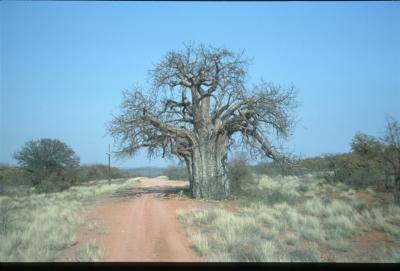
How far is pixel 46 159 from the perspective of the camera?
44.0 meters

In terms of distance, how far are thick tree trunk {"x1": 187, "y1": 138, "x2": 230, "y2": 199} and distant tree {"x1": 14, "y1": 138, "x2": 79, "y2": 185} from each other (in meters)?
21.9

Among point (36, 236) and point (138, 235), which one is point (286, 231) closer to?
point (138, 235)

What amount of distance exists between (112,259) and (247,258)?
9.89ft

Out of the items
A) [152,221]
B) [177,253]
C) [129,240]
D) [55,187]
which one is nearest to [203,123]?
[152,221]

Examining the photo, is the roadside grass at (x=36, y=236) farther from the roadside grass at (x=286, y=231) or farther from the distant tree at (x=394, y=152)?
the distant tree at (x=394, y=152)

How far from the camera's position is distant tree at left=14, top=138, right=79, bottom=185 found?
4306 cm

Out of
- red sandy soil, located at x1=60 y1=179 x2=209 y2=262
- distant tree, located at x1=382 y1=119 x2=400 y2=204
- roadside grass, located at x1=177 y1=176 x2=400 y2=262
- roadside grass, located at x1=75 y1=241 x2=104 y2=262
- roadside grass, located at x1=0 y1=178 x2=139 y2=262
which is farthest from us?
distant tree, located at x1=382 y1=119 x2=400 y2=204

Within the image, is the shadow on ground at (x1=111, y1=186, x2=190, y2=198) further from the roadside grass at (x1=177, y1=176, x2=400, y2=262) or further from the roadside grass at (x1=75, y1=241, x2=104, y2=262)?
the roadside grass at (x1=75, y1=241, x2=104, y2=262)

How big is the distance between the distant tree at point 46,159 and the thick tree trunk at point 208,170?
21.9 meters

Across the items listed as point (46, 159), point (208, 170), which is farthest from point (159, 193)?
point (46, 159)

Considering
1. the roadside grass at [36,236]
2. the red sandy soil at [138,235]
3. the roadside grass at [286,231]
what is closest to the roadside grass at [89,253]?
the red sandy soil at [138,235]

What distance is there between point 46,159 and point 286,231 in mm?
33584

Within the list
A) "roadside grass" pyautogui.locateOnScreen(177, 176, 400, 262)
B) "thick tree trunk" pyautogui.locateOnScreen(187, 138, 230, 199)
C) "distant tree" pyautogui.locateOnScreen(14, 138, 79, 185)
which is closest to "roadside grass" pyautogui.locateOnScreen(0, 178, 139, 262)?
"roadside grass" pyautogui.locateOnScreen(177, 176, 400, 262)

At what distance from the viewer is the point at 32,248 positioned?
452 inches
